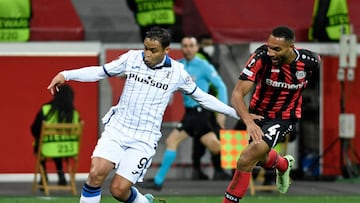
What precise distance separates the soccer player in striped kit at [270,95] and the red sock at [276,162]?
0.04ft

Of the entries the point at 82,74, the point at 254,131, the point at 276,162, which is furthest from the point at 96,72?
the point at 276,162

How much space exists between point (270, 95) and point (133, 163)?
178 centimetres

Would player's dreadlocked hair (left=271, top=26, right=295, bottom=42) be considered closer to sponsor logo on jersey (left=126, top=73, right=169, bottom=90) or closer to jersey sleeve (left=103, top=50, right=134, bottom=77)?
sponsor logo on jersey (left=126, top=73, right=169, bottom=90)

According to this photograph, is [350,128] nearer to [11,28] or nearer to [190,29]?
[190,29]

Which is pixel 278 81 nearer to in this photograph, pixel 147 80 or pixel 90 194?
pixel 147 80

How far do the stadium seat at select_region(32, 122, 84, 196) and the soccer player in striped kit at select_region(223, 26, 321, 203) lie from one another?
3.97 metres

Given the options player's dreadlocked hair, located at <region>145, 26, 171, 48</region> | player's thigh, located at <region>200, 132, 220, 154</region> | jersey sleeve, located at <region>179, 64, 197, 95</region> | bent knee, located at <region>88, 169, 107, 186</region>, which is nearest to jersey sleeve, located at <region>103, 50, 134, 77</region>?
player's dreadlocked hair, located at <region>145, 26, 171, 48</region>

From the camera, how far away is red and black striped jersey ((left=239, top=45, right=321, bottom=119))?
494 inches

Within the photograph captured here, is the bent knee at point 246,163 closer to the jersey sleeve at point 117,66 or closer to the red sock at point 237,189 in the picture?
the red sock at point 237,189

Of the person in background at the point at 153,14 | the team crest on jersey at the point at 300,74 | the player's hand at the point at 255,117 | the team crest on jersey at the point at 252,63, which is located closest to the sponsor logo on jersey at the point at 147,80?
the team crest on jersey at the point at 252,63

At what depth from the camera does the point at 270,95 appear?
1298cm

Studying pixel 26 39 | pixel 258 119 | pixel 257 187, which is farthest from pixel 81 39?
pixel 258 119

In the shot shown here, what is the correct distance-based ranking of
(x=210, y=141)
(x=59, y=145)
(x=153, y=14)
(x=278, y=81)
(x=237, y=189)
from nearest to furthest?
(x=237, y=189) → (x=278, y=81) → (x=59, y=145) → (x=210, y=141) → (x=153, y=14)

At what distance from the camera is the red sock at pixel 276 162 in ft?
43.8
